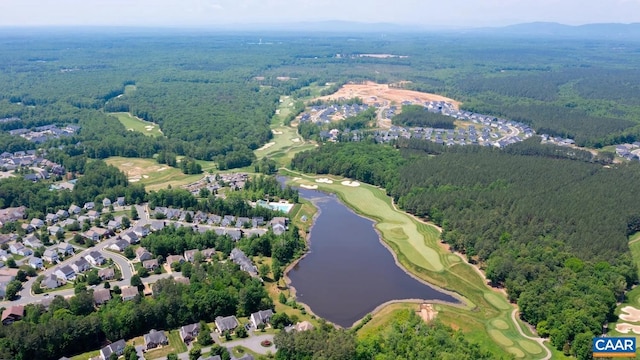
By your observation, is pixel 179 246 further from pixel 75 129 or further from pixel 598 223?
pixel 75 129

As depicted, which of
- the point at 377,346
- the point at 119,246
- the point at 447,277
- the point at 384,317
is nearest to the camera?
the point at 377,346

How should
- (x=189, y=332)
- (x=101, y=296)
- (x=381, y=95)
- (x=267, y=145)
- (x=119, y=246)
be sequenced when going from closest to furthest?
(x=189, y=332), (x=101, y=296), (x=119, y=246), (x=267, y=145), (x=381, y=95)

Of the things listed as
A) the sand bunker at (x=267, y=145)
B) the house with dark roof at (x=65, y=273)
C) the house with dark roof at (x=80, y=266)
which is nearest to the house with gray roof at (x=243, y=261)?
the house with dark roof at (x=80, y=266)

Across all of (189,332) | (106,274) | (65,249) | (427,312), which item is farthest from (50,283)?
(427,312)

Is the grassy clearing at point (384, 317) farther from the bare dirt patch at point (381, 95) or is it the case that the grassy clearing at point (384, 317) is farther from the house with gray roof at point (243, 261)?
the bare dirt patch at point (381, 95)

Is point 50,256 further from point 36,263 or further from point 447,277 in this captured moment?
point 447,277

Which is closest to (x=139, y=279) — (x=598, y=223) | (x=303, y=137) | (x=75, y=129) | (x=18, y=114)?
(x=598, y=223)

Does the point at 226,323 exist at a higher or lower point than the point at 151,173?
higher
